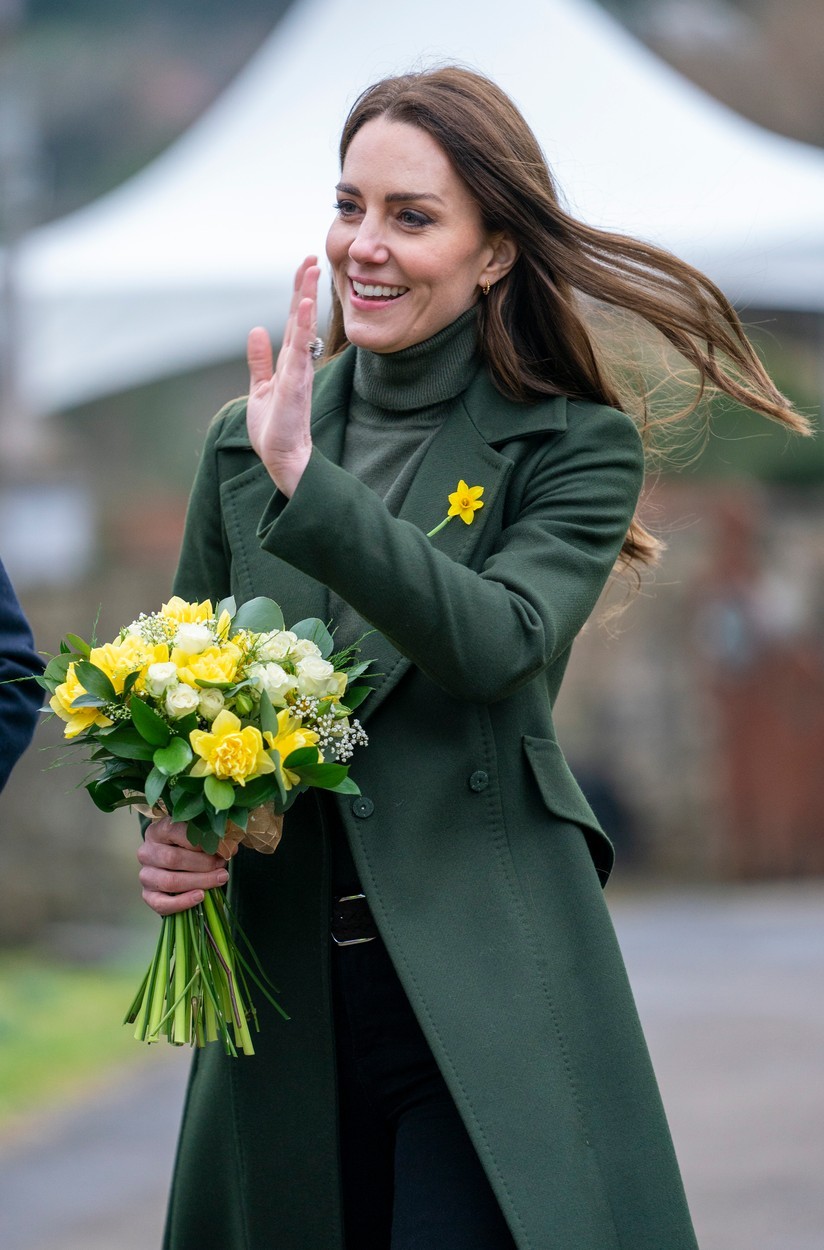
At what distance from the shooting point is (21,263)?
38.4 feet

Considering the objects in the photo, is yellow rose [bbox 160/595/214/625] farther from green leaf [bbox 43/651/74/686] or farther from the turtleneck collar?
the turtleneck collar

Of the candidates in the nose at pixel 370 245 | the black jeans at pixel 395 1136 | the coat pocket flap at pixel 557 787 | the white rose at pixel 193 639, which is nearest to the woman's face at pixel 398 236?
the nose at pixel 370 245

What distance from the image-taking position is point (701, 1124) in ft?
20.7

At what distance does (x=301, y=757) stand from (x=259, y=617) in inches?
10.1

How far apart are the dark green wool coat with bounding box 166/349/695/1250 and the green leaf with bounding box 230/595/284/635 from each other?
0.13m

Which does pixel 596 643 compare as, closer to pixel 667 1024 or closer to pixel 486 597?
pixel 667 1024

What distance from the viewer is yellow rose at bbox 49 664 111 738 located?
2.51 m

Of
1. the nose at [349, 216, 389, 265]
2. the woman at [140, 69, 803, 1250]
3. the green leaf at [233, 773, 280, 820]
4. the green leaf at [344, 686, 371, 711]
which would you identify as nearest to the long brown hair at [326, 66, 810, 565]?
the woman at [140, 69, 803, 1250]

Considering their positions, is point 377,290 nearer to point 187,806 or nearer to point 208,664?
point 208,664

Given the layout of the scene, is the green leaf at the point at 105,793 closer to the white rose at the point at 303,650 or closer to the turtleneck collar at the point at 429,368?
the white rose at the point at 303,650

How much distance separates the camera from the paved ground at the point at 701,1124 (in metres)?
5.39

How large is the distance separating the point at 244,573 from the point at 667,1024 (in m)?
A: 5.39

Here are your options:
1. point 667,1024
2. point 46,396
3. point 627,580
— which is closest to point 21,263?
point 46,396

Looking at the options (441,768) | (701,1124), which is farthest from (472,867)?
(701,1124)
